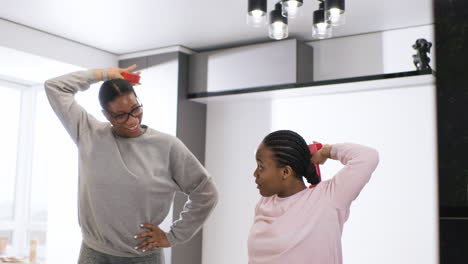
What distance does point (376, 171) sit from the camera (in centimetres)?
388

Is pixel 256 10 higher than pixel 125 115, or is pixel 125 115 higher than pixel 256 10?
pixel 256 10

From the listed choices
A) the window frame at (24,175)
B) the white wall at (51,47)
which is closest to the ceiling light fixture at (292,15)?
the white wall at (51,47)

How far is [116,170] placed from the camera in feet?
6.26

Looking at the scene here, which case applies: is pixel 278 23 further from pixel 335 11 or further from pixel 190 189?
pixel 190 189

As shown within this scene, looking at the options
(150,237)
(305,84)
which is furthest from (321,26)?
(150,237)

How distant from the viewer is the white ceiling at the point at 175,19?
3531mm

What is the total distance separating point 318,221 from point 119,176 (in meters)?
0.77

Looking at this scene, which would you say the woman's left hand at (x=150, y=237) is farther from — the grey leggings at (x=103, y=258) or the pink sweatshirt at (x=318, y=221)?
the pink sweatshirt at (x=318, y=221)

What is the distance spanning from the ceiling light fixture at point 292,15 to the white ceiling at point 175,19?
0.57m

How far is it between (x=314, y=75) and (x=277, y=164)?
281 cm

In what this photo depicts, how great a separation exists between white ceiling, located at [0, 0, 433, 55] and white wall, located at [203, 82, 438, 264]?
50 centimetres

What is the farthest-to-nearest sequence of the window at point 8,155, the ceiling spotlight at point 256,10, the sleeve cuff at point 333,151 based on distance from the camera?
1. the window at point 8,155
2. the ceiling spotlight at point 256,10
3. the sleeve cuff at point 333,151

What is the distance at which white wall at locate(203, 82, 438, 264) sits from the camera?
12.2 ft

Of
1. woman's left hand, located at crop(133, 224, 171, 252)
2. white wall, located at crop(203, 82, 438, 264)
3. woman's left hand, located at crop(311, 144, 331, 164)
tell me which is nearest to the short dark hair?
woman's left hand, located at crop(133, 224, 171, 252)
